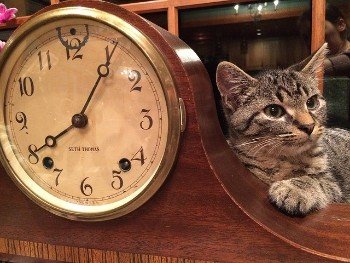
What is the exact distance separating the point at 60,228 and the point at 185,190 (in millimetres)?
277

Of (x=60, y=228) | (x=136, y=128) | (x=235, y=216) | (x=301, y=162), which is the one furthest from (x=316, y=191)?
(x=60, y=228)

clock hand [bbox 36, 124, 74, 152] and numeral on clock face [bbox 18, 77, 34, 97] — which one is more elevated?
numeral on clock face [bbox 18, 77, 34, 97]

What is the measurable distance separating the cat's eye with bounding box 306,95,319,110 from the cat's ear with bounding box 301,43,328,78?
60mm

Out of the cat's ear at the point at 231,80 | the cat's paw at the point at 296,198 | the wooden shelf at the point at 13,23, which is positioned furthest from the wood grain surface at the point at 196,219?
the wooden shelf at the point at 13,23

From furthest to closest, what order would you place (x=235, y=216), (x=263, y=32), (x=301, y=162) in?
(x=263, y=32), (x=301, y=162), (x=235, y=216)

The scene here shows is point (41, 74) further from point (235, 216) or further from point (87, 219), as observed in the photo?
point (235, 216)

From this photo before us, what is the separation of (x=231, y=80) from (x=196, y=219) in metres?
0.34

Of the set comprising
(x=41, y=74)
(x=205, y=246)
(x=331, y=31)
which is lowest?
(x=205, y=246)

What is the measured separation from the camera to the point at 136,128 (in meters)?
0.64

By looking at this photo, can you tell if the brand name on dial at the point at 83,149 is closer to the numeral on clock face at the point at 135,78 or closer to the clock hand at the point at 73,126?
the clock hand at the point at 73,126

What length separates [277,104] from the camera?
820mm

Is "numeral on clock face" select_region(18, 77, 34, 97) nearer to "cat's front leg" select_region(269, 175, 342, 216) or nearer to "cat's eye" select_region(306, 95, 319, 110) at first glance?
"cat's front leg" select_region(269, 175, 342, 216)

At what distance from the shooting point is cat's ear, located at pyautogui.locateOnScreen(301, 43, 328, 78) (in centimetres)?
80

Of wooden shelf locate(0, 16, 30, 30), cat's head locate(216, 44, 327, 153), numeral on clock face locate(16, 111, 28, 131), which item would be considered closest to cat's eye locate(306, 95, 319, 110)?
cat's head locate(216, 44, 327, 153)
